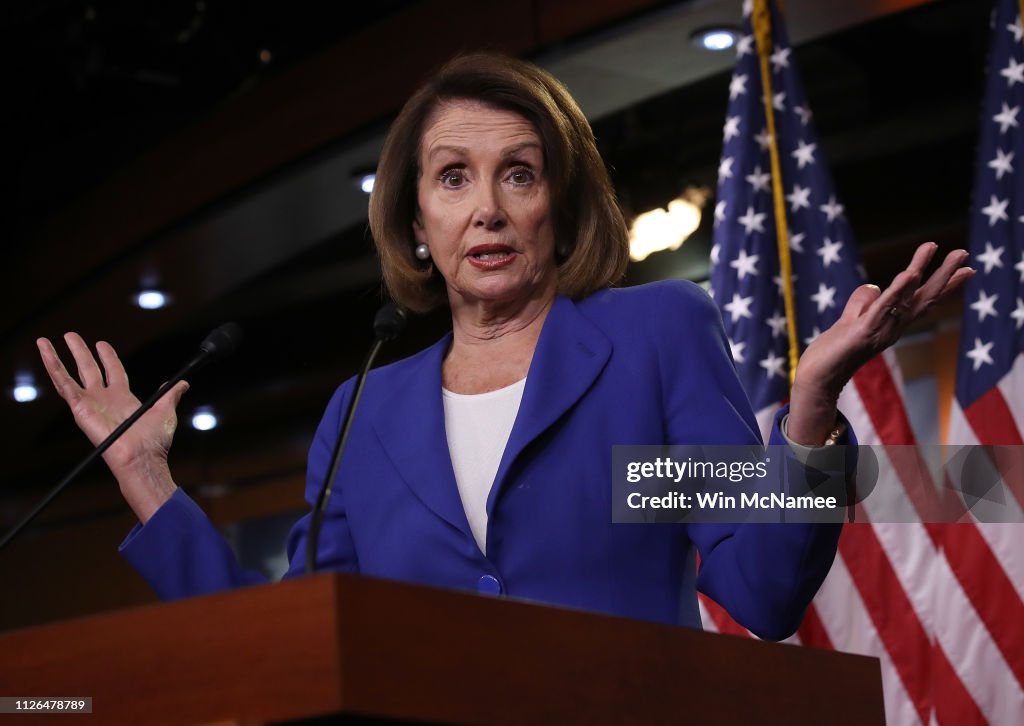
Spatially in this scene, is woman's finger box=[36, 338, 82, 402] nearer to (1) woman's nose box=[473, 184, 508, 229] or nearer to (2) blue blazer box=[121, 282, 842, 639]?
(2) blue blazer box=[121, 282, 842, 639]

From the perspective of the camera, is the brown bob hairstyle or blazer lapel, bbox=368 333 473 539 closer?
blazer lapel, bbox=368 333 473 539

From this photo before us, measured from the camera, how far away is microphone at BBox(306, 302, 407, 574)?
1193mm

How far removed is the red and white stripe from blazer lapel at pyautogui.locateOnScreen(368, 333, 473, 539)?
142cm

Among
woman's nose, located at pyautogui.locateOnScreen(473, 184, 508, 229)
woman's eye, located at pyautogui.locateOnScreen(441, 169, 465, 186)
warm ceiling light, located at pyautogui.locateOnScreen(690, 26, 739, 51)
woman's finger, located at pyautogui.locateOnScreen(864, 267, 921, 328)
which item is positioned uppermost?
warm ceiling light, located at pyautogui.locateOnScreen(690, 26, 739, 51)

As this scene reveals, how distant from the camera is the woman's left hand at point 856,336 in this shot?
4.22 feet

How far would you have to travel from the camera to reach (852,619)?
113 inches

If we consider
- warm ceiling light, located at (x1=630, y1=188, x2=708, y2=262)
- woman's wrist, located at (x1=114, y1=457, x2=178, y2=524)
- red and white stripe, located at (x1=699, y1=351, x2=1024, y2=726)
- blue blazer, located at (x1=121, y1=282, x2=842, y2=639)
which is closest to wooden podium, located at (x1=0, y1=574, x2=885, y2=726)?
blue blazer, located at (x1=121, y1=282, x2=842, y2=639)

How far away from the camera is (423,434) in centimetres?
166

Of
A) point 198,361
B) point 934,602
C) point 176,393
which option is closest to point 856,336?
point 198,361

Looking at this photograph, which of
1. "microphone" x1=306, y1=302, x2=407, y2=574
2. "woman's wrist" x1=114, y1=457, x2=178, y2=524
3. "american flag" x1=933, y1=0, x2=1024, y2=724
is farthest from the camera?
"american flag" x1=933, y1=0, x2=1024, y2=724

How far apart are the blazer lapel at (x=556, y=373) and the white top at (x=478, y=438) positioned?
50 mm

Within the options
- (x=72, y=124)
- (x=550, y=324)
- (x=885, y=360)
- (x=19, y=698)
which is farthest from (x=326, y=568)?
(x=72, y=124)
